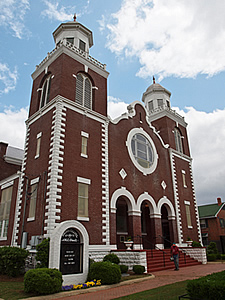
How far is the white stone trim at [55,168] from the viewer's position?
49.7 feet

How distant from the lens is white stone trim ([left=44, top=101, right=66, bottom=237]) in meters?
15.1

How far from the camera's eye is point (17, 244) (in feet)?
58.0

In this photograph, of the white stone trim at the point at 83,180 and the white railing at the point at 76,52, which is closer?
the white stone trim at the point at 83,180

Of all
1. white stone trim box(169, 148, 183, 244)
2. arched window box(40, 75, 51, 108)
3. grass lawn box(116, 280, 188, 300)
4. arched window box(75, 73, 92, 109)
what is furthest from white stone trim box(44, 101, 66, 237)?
white stone trim box(169, 148, 183, 244)

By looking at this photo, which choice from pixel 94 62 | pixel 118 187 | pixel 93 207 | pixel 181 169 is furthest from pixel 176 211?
pixel 94 62

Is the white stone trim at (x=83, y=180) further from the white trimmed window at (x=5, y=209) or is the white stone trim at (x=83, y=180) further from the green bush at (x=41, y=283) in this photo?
the white trimmed window at (x=5, y=209)

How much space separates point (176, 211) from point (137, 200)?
21.3ft

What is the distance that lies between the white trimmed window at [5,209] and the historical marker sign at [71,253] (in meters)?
9.02

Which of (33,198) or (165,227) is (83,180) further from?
(165,227)

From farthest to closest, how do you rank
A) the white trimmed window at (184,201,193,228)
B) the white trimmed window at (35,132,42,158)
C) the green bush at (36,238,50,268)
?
the white trimmed window at (184,201,193,228)
the white trimmed window at (35,132,42,158)
the green bush at (36,238,50,268)

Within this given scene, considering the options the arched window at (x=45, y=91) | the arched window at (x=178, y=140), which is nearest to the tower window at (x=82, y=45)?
the arched window at (x=45, y=91)

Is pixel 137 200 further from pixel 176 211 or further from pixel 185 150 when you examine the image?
pixel 185 150

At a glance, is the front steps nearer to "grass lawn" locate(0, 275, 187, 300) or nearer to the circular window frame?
"grass lawn" locate(0, 275, 187, 300)

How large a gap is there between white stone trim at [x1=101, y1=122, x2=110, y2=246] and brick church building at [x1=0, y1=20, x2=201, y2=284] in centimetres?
7
